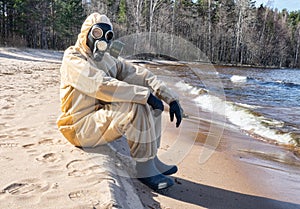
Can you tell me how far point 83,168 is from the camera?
2.51 metres

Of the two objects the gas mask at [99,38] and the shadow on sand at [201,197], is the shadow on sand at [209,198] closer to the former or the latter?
the shadow on sand at [201,197]

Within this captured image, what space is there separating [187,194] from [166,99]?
84cm

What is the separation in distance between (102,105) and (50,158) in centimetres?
69

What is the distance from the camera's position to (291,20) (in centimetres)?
6525

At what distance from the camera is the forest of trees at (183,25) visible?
33688mm

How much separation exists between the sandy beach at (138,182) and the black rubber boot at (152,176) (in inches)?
2.9

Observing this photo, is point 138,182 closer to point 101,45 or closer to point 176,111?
point 176,111

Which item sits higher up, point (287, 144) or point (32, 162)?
point (32, 162)

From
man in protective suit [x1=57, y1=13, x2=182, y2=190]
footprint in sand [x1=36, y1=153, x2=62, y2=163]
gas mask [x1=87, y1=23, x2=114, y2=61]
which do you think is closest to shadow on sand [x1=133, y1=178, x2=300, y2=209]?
man in protective suit [x1=57, y1=13, x2=182, y2=190]

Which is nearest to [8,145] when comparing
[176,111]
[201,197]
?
[176,111]

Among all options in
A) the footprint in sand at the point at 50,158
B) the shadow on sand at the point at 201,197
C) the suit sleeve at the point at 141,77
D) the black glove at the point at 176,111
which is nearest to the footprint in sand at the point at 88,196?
the shadow on sand at the point at 201,197

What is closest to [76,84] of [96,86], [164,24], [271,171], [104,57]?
[96,86]

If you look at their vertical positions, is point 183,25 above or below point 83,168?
above

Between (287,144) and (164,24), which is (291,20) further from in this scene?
(287,144)
